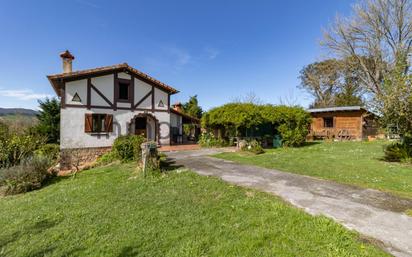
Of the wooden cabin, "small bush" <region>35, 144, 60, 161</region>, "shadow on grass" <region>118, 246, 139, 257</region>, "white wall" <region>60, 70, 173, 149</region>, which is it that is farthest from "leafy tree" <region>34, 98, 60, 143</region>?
the wooden cabin

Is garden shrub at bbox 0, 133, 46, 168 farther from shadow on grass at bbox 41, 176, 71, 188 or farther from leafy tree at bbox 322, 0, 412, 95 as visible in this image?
leafy tree at bbox 322, 0, 412, 95

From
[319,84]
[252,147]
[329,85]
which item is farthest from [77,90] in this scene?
[329,85]

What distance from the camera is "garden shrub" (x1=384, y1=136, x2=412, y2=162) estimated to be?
350 inches

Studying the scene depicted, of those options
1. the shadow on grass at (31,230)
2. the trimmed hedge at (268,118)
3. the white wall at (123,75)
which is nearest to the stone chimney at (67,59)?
the white wall at (123,75)

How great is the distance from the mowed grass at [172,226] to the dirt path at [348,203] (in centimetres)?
35

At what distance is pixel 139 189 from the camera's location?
534 centimetres

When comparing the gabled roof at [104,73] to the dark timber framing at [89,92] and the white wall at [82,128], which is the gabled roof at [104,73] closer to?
the dark timber framing at [89,92]

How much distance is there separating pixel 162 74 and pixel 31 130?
11.6 m

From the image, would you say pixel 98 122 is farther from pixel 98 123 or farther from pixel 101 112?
pixel 101 112

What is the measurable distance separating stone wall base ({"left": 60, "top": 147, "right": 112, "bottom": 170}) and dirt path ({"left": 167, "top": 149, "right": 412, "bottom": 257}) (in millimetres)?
9445

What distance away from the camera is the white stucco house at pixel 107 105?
12.0 m

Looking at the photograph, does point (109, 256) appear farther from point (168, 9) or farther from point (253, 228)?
point (168, 9)

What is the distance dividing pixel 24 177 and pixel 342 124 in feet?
81.6

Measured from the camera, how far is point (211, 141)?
15164 millimetres
